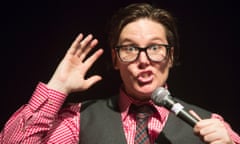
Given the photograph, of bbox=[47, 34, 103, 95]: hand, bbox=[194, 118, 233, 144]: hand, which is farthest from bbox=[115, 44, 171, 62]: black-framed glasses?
bbox=[194, 118, 233, 144]: hand

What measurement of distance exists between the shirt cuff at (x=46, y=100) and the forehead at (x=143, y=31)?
0.33 meters

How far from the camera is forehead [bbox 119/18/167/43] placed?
1263 millimetres

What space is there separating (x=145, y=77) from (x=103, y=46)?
434mm

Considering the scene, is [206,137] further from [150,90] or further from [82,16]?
[82,16]

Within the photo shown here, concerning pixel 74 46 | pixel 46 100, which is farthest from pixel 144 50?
pixel 46 100

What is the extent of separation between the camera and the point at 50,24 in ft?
5.17

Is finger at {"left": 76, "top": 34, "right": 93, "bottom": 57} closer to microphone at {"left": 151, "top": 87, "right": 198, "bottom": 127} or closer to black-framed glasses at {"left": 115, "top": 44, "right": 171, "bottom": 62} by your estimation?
black-framed glasses at {"left": 115, "top": 44, "right": 171, "bottom": 62}

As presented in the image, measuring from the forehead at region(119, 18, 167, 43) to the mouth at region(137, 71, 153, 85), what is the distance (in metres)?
0.12

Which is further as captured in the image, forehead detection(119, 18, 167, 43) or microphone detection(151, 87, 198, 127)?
forehead detection(119, 18, 167, 43)

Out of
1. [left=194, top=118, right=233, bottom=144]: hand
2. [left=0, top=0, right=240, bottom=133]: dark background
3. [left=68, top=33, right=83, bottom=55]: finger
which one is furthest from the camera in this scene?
[left=0, top=0, right=240, bottom=133]: dark background

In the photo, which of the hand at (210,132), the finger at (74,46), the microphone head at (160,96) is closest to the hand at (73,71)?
the finger at (74,46)

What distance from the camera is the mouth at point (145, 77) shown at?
4.09 feet

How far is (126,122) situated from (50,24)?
602 millimetres

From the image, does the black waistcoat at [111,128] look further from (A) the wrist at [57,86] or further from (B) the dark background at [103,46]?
(B) the dark background at [103,46]
